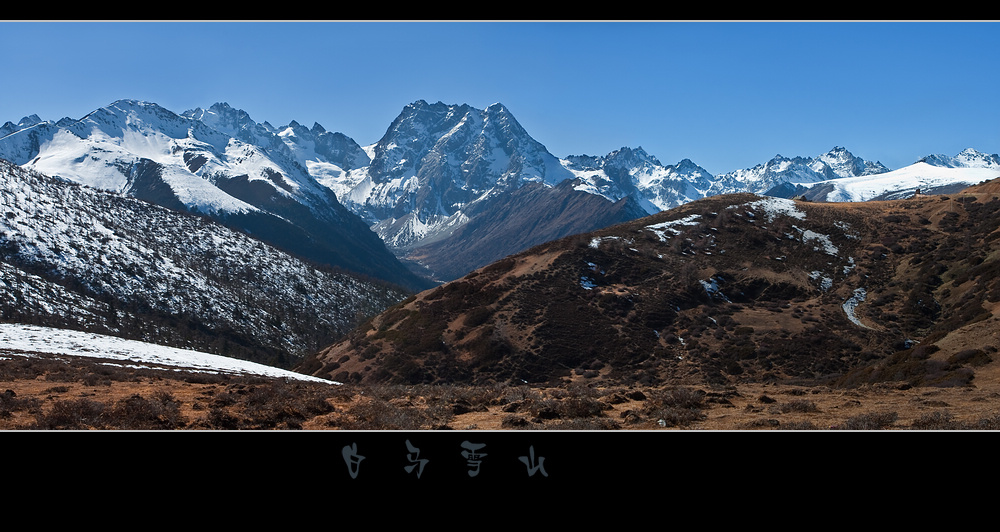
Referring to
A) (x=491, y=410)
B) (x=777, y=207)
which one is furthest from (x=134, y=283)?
(x=491, y=410)

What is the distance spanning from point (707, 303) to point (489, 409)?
68.2 meters

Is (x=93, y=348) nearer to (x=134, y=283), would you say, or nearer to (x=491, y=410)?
(x=491, y=410)

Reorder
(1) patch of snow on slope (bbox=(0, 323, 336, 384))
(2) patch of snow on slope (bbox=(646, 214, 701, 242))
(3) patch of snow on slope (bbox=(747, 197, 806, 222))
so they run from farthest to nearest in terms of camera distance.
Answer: (3) patch of snow on slope (bbox=(747, 197, 806, 222)) → (2) patch of snow on slope (bbox=(646, 214, 701, 242)) → (1) patch of snow on slope (bbox=(0, 323, 336, 384))

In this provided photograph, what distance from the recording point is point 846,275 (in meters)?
85.4

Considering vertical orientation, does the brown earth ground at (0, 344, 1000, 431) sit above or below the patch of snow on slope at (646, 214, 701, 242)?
below

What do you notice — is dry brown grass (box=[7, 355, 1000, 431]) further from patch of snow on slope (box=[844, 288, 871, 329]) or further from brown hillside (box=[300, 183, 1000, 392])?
patch of snow on slope (box=[844, 288, 871, 329])

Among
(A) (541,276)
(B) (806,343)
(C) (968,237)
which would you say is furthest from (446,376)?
(C) (968,237)

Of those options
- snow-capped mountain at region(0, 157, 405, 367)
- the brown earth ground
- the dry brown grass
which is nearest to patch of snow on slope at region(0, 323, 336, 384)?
the dry brown grass

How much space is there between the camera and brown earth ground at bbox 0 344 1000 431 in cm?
1577

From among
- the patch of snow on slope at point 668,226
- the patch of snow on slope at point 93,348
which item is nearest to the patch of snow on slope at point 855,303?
the patch of snow on slope at point 668,226

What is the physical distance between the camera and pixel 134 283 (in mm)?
157750

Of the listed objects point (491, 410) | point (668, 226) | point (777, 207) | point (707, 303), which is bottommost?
point (491, 410)

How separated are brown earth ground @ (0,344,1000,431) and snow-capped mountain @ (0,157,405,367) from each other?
102m
